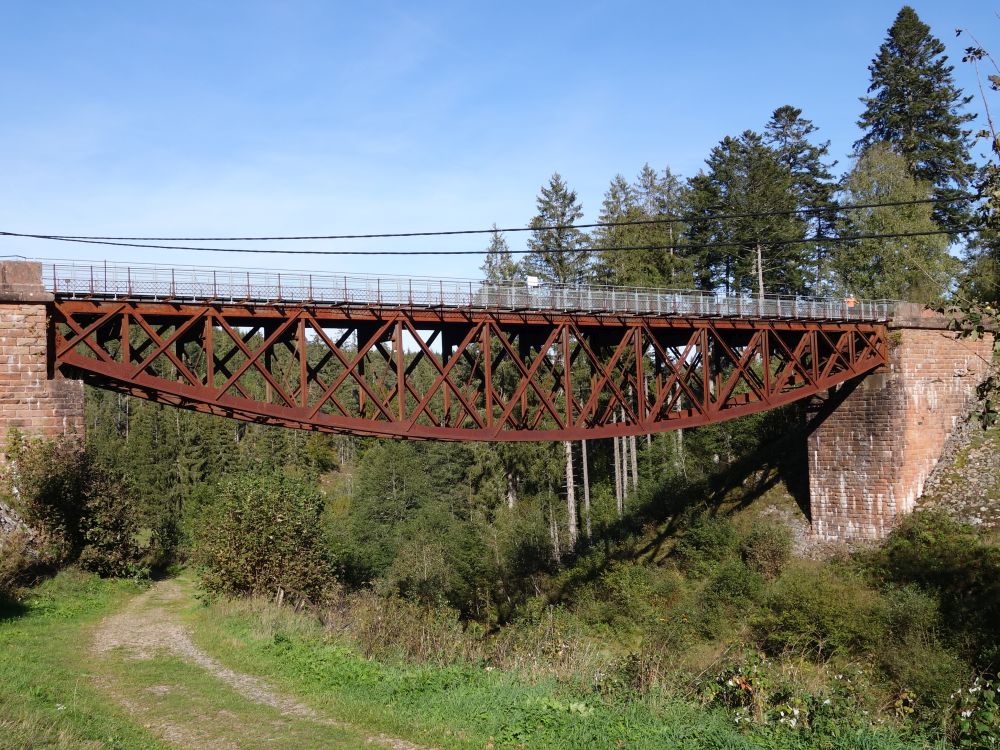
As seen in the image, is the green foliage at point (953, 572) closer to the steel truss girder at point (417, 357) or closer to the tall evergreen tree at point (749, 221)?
the steel truss girder at point (417, 357)

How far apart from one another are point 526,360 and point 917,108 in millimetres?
42346

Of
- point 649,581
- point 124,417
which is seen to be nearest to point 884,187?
point 649,581

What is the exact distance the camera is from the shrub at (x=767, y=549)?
30.9 meters

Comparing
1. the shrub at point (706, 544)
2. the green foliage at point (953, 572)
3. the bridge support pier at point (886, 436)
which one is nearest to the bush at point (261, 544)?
the green foliage at point (953, 572)

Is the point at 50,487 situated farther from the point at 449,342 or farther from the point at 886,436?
the point at 886,436

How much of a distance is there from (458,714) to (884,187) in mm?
44810

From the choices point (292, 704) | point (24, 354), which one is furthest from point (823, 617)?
point (24, 354)

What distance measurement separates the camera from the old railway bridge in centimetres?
1916

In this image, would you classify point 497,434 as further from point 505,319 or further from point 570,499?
point 570,499

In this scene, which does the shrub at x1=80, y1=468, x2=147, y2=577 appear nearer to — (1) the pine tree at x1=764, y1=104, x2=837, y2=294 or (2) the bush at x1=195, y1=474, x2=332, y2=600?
(2) the bush at x1=195, y1=474, x2=332, y2=600

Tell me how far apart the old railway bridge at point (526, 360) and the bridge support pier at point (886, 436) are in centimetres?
6

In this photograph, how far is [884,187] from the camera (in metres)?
46.1

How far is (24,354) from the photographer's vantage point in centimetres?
1903

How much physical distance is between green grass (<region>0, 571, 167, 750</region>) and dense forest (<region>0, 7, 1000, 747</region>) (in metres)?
1.55
